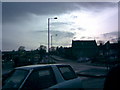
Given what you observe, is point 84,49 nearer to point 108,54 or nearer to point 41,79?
point 108,54

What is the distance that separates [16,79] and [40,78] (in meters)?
0.68

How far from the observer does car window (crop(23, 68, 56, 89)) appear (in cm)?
565

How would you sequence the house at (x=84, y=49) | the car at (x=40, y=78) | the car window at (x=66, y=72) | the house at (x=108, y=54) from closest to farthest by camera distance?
the car at (x=40, y=78), the car window at (x=66, y=72), the house at (x=108, y=54), the house at (x=84, y=49)

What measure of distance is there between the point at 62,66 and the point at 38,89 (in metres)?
1.53

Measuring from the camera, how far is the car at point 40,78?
18.5 ft

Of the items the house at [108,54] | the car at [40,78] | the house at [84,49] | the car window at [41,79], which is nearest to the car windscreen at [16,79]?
the car at [40,78]

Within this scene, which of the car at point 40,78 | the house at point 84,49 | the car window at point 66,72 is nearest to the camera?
the car at point 40,78

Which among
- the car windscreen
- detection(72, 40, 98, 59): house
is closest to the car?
the car windscreen

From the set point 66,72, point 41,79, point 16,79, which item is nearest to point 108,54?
point 66,72

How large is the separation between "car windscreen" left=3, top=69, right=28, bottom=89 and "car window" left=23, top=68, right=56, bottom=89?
205 millimetres

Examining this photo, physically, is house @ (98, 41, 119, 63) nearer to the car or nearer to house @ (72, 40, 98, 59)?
house @ (72, 40, 98, 59)

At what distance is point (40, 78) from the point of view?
6.00 metres

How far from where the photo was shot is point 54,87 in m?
6.04

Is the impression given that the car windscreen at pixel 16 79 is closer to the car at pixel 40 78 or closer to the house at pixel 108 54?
the car at pixel 40 78
